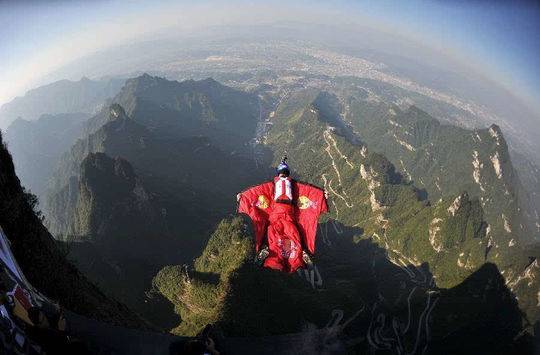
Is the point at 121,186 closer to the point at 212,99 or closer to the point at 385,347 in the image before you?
the point at 385,347

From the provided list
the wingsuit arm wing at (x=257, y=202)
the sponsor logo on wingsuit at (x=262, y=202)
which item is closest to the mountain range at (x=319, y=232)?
the wingsuit arm wing at (x=257, y=202)

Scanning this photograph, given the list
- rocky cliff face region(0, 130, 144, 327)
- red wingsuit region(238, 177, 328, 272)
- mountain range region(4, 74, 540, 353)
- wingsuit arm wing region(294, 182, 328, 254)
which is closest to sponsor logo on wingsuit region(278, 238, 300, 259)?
red wingsuit region(238, 177, 328, 272)

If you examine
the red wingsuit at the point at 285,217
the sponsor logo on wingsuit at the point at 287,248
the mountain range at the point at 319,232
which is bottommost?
the mountain range at the point at 319,232

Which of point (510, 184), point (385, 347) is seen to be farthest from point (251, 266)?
point (510, 184)

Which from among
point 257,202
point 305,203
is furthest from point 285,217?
point 257,202

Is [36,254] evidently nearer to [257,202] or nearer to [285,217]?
[257,202]

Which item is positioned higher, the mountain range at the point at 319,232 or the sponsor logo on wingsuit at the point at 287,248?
the sponsor logo on wingsuit at the point at 287,248

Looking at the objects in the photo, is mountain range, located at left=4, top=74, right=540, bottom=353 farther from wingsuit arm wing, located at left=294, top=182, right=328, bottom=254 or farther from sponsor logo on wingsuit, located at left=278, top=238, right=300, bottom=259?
wingsuit arm wing, located at left=294, top=182, right=328, bottom=254

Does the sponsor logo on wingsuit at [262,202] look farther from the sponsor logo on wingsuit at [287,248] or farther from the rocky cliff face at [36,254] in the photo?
the rocky cliff face at [36,254]
